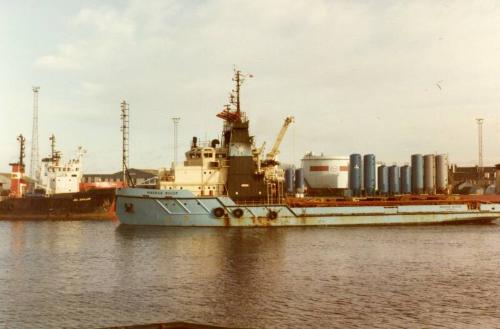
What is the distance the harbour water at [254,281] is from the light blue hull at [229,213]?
4.74 meters

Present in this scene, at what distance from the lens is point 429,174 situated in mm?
77000

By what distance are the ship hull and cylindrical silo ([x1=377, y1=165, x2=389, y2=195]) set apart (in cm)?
4104

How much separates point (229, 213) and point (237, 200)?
1761mm

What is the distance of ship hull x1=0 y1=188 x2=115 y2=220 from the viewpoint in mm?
66562

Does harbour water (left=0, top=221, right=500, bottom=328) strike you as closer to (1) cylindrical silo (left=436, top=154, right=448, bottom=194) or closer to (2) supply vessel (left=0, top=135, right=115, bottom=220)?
(2) supply vessel (left=0, top=135, right=115, bottom=220)

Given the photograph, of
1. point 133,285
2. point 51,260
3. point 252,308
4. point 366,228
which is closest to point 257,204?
point 366,228

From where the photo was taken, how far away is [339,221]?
A: 5003cm

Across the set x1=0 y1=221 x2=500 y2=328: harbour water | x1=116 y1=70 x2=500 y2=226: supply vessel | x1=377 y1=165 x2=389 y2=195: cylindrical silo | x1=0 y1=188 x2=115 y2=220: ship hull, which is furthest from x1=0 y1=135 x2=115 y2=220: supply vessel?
x1=377 y1=165 x2=389 y2=195: cylindrical silo

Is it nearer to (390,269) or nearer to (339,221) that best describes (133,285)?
(390,269)

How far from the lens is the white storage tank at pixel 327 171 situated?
Result: 88.4 m

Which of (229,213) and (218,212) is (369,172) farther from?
(218,212)

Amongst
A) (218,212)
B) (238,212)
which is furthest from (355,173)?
(218,212)

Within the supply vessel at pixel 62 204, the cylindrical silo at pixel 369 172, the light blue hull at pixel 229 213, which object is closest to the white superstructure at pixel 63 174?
the supply vessel at pixel 62 204

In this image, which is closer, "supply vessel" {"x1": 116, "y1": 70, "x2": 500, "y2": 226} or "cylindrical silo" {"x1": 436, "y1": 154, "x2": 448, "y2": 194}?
"supply vessel" {"x1": 116, "y1": 70, "x2": 500, "y2": 226}
